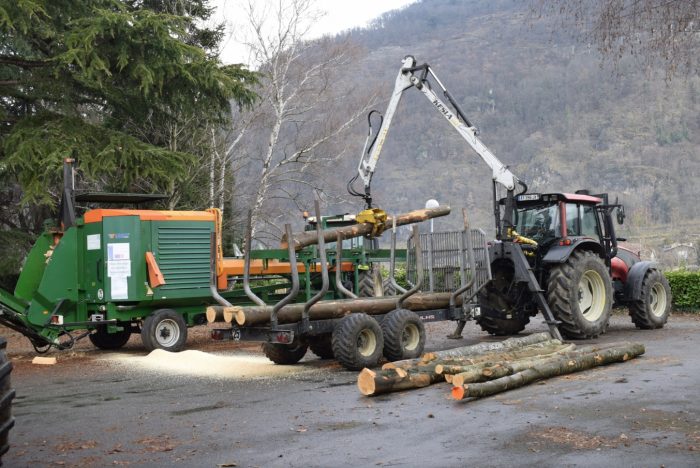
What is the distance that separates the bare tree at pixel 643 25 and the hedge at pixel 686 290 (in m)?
11.4

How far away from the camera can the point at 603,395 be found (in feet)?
28.8

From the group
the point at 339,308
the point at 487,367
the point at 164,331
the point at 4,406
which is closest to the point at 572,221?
the point at 339,308

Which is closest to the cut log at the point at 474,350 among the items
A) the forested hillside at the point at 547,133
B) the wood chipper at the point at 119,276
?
the wood chipper at the point at 119,276

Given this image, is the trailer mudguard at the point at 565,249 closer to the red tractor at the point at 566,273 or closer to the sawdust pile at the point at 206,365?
the red tractor at the point at 566,273

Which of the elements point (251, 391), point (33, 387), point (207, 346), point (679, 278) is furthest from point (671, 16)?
point (679, 278)

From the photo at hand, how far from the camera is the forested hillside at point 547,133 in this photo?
78375 mm

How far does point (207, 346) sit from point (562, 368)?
7.91m

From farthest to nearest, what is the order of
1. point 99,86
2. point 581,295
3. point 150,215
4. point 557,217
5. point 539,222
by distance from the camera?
point 99,86 < point 539,222 < point 557,217 < point 581,295 < point 150,215

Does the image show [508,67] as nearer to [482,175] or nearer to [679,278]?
[482,175]

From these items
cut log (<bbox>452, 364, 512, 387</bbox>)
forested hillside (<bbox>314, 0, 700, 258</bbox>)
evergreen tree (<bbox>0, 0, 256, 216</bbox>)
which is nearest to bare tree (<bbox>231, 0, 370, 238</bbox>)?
evergreen tree (<bbox>0, 0, 256, 216</bbox>)

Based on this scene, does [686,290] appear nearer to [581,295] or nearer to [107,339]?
[581,295]

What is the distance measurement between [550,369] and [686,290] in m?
12.1

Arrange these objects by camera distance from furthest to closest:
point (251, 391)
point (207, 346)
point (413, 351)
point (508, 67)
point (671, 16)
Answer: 1. point (508, 67)
2. point (207, 346)
3. point (413, 351)
4. point (251, 391)
5. point (671, 16)

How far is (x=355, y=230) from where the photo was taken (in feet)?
45.7
